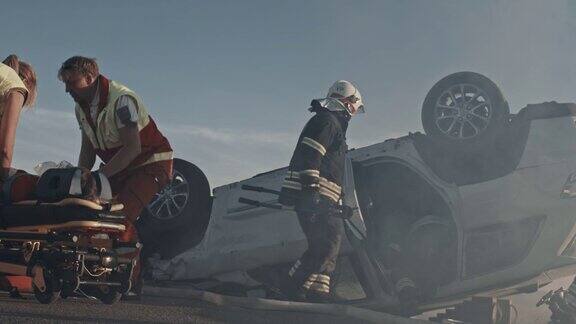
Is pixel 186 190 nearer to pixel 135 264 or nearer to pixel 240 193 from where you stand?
pixel 240 193

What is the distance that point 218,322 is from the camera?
165 inches

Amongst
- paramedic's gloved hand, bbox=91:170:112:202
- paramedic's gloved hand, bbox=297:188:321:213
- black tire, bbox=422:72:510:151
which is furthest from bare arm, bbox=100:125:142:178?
black tire, bbox=422:72:510:151

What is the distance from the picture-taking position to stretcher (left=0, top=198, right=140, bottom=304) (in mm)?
3375

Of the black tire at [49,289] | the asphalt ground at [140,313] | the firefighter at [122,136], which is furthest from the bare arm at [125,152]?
the asphalt ground at [140,313]

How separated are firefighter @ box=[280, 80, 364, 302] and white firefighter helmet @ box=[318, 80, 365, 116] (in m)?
0.10

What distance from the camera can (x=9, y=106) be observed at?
364cm

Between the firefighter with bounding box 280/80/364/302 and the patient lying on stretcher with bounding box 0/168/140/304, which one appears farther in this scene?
the firefighter with bounding box 280/80/364/302

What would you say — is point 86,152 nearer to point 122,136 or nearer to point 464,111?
point 122,136

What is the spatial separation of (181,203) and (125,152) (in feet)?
8.97

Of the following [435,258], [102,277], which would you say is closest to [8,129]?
[102,277]

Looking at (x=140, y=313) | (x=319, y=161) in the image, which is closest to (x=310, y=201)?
(x=319, y=161)

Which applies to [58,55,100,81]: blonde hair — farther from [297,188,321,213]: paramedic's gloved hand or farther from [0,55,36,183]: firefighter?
[297,188,321,213]: paramedic's gloved hand

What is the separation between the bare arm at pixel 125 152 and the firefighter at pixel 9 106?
0.50 meters

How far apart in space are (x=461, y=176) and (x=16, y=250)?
358 cm
